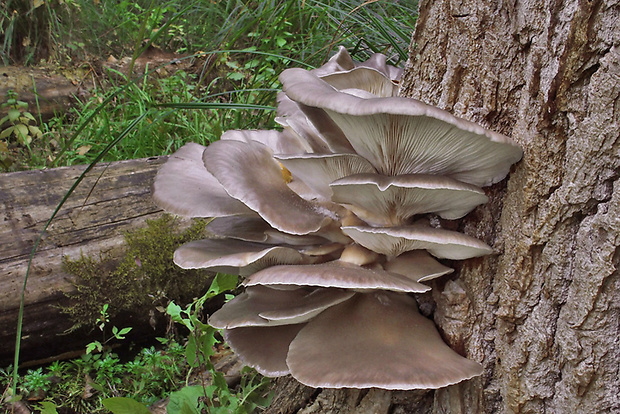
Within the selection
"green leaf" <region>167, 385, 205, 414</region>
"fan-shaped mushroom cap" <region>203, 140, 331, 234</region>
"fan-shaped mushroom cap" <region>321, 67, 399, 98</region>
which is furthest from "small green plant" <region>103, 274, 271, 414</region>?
"fan-shaped mushroom cap" <region>321, 67, 399, 98</region>

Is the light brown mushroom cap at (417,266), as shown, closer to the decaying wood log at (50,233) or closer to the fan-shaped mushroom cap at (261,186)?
the fan-shaped mushroom cap at (261,186)

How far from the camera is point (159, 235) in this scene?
10.5 feet

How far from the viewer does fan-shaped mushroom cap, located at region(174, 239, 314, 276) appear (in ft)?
5.03

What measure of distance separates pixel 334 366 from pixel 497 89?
0.97 m

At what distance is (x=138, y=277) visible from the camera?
310cm

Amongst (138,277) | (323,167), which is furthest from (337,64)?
(138,277)

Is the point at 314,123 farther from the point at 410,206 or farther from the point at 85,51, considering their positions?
the point at 85,51

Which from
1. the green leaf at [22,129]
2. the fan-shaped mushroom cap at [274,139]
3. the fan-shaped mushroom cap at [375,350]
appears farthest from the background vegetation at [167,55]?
the fan-shaped mushroom cap at [375,350]

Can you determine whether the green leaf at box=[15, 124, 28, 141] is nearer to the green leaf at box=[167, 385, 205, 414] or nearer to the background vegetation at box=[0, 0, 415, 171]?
the background vegetation at box=[0, 0, 415, 171]

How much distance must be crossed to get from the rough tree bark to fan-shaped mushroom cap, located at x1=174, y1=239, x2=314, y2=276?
1.78 feet

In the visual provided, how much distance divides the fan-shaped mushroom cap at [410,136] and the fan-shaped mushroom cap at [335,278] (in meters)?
0.35

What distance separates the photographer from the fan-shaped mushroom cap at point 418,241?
1.35 meters

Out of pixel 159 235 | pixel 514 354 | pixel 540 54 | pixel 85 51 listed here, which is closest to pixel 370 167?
pixel 540 54

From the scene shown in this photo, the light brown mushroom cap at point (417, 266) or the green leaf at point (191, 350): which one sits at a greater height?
the light brown mushroom cap at point (417, 266)
